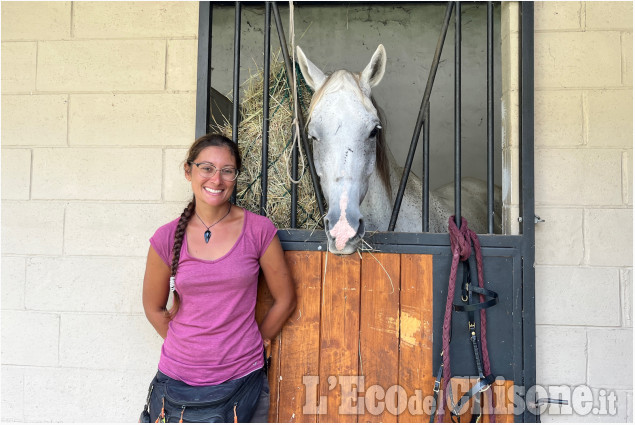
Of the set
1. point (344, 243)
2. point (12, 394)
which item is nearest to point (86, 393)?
point (12, 394)

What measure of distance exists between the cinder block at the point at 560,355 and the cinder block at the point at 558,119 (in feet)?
2.45

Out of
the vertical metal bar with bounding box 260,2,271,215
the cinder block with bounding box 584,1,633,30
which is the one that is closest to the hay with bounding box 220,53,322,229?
the vertical metal bar with bounding box 260,2,271,215

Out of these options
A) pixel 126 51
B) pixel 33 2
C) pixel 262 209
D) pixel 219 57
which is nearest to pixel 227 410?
pixel 262 209

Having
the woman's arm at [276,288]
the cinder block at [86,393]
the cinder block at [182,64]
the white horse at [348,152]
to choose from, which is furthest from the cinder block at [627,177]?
the cinder block at [86,393]

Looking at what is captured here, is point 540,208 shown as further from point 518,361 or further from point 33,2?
point 33,2

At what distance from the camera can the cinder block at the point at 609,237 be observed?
1779 mm

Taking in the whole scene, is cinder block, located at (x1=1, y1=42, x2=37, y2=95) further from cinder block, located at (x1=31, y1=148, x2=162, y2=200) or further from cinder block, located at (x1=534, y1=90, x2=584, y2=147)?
cinder block, located at (x1=534, y1=90, x2=584, y2=147)

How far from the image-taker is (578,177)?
180 cm

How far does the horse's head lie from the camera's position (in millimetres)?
1459

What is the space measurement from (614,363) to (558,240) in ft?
1.72

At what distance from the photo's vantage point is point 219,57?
4.60m

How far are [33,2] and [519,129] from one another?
2205mm

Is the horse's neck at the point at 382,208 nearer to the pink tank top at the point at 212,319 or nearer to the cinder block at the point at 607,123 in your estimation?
the pink tank top at the point at 212,319

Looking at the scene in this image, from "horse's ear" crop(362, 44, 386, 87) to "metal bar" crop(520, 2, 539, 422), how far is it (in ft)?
1.79
